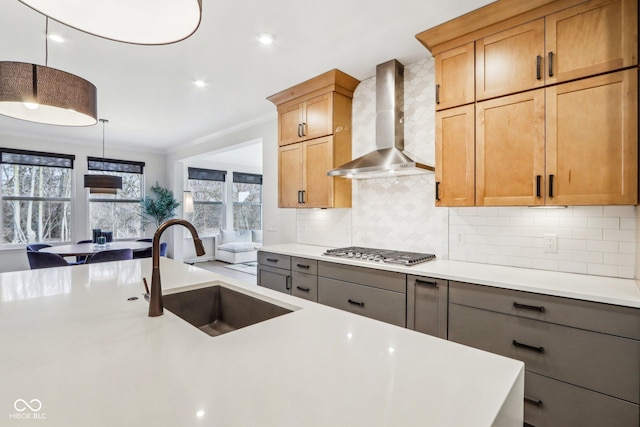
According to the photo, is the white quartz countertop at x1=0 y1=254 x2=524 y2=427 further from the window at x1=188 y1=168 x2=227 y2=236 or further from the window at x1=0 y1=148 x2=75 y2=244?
the window at x1=188 y1=168 x2=227 y2=236

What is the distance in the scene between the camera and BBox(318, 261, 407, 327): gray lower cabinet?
7.61 ft

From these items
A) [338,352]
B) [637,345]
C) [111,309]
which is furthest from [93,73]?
[637,345]

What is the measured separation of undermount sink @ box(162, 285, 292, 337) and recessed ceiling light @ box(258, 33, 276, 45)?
6.30 feet

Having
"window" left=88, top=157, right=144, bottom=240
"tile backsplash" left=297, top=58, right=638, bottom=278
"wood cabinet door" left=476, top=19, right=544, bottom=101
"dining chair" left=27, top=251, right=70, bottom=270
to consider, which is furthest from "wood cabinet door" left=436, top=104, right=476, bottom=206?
"window" left=88, top=157, right=144, bottom=240

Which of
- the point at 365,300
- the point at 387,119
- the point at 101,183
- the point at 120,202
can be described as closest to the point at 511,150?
the point at 387,119

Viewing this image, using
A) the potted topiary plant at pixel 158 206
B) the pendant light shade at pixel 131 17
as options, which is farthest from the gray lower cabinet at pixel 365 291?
the potted topiary plant at pixel 158 206

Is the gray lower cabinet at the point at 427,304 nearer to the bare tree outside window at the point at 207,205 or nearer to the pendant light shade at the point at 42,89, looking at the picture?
the pendant light shade at the point at 42,89

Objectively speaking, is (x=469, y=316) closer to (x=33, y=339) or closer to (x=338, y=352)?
(x=338, y=352)

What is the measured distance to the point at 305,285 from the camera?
118 inches

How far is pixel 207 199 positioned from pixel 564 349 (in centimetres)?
757

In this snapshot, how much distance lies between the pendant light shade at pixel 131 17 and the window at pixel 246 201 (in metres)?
7.36

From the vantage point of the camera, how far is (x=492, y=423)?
2.06 feet

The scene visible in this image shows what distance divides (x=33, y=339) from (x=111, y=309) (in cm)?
30

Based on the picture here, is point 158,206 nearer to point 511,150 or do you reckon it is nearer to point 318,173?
point 318,173
